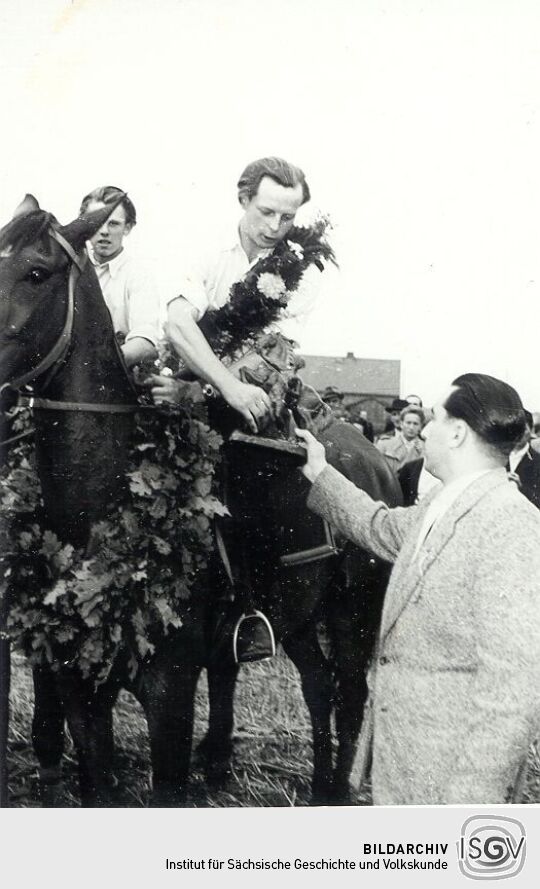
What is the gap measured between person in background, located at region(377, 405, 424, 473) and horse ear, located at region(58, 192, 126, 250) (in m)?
1.41

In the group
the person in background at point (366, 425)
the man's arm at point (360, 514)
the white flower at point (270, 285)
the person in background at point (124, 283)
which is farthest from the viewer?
the person in background at point (366, 425)

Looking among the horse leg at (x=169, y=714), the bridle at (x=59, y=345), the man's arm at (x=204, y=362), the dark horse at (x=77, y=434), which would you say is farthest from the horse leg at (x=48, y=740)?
the man's arm at (x=204, y=362)

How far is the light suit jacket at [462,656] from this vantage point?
2.42 m

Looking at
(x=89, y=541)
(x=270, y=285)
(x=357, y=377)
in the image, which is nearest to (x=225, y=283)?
(x=270, y=285)

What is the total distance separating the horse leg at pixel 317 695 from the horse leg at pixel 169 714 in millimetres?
516

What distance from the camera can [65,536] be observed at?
3.01 meters

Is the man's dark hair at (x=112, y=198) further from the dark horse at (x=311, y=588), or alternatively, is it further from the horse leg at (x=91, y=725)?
the horse leg at (x=91, y=725)

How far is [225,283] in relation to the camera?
3279mm

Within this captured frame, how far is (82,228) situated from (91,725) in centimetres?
186

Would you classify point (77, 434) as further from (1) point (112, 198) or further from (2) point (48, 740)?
(2) point (48, 740)

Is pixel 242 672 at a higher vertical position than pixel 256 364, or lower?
lower
